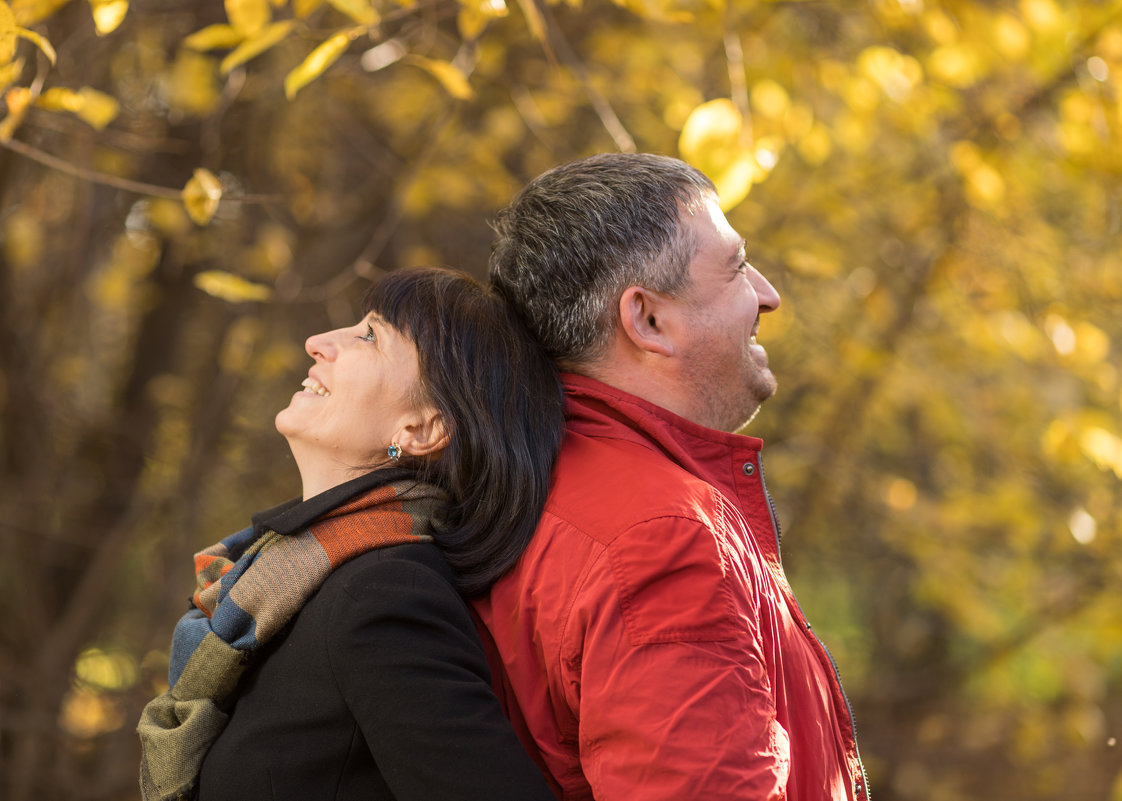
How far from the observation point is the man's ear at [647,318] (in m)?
1.76

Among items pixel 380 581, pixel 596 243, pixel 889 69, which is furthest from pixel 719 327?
pixel 889 69

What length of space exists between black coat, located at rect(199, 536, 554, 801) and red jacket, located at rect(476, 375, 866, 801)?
104 mm

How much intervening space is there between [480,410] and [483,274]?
312cm

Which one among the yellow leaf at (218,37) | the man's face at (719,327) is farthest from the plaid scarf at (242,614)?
the yellow leaf at (218,37)

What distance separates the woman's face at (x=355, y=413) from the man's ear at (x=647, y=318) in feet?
1.14

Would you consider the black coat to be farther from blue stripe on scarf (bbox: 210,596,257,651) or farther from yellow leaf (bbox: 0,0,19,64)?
yellow leaf (bbox: 0,0,19,64)

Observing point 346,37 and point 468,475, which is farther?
point 346,37

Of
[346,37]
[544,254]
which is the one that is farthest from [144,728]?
[346,37]

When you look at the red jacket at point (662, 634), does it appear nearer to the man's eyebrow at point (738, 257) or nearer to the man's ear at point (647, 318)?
the man's ear at point (647, 318)

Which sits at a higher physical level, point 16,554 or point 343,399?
point 343,399

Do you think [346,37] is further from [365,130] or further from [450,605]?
[365,130]

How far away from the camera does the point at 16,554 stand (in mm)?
4219

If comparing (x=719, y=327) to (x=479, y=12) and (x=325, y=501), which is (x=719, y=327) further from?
(x=479, y=12)

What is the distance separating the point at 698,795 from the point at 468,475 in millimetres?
621
